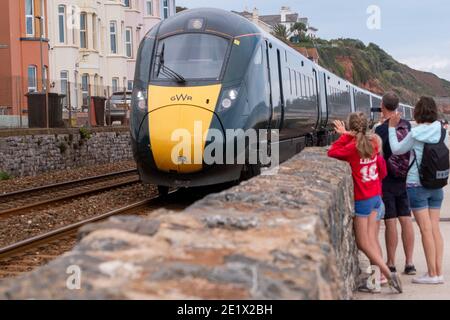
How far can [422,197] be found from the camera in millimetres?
7453

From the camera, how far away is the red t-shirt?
7094 mm

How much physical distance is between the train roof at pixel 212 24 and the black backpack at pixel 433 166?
735 centimetres

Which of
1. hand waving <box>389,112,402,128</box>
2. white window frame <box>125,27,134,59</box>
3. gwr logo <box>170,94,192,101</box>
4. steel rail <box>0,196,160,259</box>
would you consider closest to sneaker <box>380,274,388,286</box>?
hand waving <box>389,112,402,128</box>

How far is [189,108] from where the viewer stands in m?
13.3

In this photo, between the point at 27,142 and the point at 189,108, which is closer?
the point at 189,108

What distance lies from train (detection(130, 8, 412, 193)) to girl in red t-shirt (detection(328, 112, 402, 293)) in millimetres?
5987

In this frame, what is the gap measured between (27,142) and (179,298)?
71.1 feet

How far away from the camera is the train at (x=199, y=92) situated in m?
13.2

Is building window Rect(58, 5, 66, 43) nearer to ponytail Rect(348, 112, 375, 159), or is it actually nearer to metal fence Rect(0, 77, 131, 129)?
metal fence Rect(0, 77, 131, 129)

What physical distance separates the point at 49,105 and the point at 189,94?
1382 cm

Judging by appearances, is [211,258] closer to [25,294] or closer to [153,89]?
[25,294]

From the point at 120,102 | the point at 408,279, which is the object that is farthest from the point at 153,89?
the point at 120,102

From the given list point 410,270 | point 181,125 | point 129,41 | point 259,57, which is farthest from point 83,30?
point 410,270

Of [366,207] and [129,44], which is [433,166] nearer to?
[366,207]
